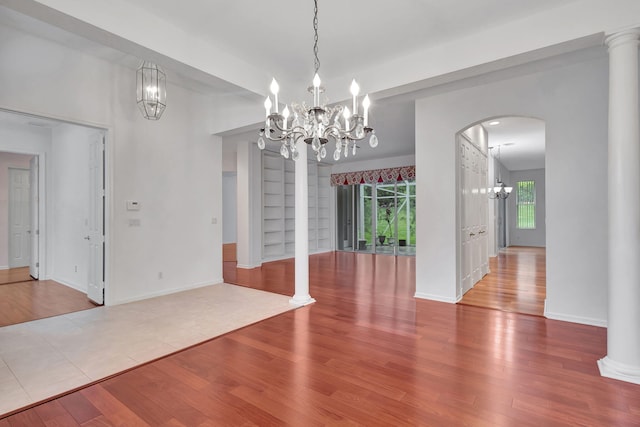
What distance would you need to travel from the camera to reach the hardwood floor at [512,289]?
164 inches

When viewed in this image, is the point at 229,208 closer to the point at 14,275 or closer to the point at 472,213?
the point at 14,275

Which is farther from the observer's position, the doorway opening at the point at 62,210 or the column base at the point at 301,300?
the doorway opening at the point at 62,210

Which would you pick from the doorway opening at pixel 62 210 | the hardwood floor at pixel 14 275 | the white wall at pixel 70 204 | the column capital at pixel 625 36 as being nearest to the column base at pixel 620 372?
the column capital at pixel 625 36

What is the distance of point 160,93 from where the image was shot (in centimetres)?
448

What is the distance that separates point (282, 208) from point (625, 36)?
22.9ft

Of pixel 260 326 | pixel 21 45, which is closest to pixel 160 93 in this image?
pixel 21 45

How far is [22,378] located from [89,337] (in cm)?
78

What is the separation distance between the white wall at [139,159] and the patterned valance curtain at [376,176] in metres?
4.96

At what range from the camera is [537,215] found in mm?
11664

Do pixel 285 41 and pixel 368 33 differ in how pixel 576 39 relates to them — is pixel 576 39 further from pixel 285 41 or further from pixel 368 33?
pixel 285 41

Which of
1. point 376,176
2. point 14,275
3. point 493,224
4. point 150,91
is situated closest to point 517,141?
point 493,224

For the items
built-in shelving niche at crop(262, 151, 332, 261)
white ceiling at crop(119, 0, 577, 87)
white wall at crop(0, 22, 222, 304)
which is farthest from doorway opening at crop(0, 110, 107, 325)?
built-in shelving niche at crop(262, 151, 332, 261)

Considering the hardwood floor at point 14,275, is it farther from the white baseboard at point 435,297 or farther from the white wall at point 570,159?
the white wall at point 570,159

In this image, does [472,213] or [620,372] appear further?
[472,213]
